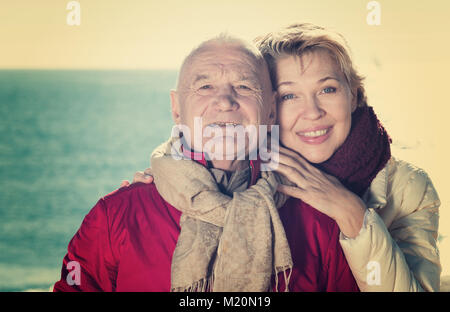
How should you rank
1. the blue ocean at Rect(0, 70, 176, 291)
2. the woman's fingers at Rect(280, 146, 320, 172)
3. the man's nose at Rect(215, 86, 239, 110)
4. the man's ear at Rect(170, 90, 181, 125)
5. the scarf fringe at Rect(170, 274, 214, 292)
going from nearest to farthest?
1. the scarf fringe at Rect(170, 274, 214, 292)
2. the man's nose at Rect(215, 86, 239, 110)
3. the man's ear at Rect(170, 90, 181, 125)
4. the woman's fingers at Rect(280, 146, 320, 172)
5. the blue ocean at Rect(0, 70, 176, 291)

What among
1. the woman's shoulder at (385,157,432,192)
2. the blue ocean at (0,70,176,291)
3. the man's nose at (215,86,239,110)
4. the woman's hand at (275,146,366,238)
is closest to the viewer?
the man's nose at (215,86,239,110)

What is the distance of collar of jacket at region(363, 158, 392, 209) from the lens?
7.23ft

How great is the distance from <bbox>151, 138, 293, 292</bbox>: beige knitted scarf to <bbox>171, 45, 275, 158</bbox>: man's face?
0.19m

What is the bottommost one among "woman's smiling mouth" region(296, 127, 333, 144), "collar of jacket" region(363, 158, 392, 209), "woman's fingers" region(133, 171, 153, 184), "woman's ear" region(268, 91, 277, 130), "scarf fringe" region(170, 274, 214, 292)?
"scarf fringe" region(170, 274, 214, 292)

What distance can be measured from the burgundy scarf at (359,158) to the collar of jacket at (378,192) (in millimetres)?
20

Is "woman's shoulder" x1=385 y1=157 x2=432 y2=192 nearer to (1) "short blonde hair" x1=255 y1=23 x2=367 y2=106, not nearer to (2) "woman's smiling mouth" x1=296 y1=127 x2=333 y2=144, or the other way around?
(2) "woman's smiling mouth" x1=296 y1=127 x2=333 y2=144

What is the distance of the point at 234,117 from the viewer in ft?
6.22

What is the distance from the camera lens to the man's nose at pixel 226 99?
1874mm

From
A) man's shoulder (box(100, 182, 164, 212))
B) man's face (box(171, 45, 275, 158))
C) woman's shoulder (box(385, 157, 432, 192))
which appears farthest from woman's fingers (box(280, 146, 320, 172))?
man's shoulder (box(100, 182, 164, 212))

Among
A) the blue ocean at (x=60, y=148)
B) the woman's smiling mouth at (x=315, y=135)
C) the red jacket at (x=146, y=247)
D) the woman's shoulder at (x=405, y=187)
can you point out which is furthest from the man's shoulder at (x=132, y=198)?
the blue ocean at (x=60, y=148)

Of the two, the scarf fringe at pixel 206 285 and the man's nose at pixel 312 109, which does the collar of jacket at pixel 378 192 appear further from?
the scarf fringe at pixel 206 285
